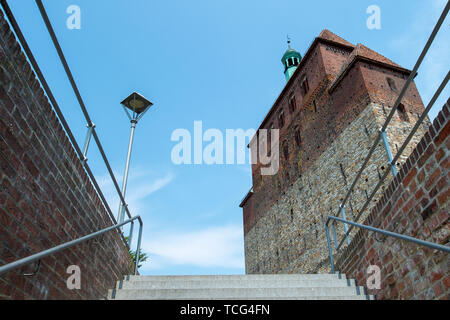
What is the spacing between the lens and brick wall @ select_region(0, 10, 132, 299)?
2.06 metres

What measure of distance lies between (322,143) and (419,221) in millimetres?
11560

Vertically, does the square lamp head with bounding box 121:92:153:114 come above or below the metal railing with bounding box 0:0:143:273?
above

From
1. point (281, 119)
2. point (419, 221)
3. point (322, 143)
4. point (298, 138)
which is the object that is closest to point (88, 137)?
point (419, 221)

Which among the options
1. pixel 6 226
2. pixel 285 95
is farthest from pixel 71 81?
pixel 285 95

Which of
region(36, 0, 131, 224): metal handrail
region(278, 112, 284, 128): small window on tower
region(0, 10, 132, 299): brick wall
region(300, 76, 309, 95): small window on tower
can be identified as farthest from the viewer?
region(278, 112, 284, 128): small window on tower

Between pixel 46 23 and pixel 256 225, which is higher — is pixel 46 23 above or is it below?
below

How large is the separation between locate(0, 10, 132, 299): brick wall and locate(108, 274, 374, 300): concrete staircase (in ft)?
1.93

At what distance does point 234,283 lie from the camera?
376 cm

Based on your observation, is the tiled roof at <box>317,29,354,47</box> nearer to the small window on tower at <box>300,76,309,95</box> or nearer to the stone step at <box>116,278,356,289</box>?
the small window on tower at <box>300,76,309,95</box>

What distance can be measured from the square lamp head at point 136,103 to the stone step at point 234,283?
531 centimetres

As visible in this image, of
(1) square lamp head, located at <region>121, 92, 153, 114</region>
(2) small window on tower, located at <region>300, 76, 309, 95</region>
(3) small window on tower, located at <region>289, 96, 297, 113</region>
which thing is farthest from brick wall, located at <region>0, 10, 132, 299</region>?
(3) small window on tower, located at <region>289, 96, 297, 113</region>

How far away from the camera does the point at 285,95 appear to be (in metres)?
19.0

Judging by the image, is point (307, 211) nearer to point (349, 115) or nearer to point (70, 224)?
point (349, 115)
